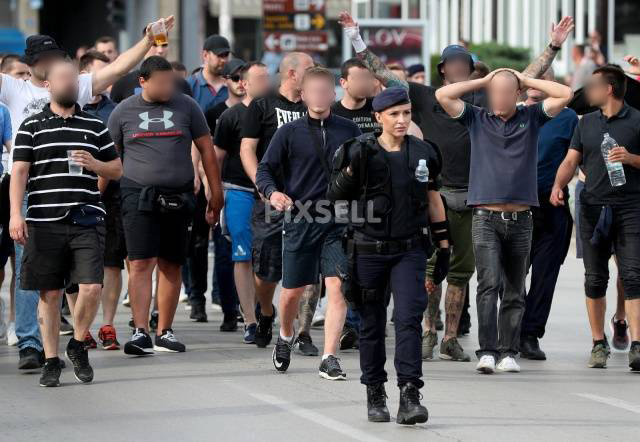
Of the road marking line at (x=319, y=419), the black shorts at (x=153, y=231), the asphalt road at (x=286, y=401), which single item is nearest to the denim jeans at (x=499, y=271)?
the asphalt road at (x=286, y=401)

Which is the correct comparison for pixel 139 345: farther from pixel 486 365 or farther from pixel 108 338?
pixel 486 365

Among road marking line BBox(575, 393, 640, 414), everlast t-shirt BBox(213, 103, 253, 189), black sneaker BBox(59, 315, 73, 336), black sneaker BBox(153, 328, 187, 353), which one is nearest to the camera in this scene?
road marking line BBox(575, 393, 640, 414)

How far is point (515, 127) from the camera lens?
1070 centimetres

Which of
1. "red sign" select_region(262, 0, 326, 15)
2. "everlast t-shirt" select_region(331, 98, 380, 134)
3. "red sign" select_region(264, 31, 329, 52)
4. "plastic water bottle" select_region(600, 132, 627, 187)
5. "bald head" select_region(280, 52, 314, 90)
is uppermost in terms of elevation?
"red sign" select_region(262, 0, 326, 15)

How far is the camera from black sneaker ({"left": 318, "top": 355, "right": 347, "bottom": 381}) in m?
10.1

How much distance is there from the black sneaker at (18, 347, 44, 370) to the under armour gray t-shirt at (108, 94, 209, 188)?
1506 millimetres

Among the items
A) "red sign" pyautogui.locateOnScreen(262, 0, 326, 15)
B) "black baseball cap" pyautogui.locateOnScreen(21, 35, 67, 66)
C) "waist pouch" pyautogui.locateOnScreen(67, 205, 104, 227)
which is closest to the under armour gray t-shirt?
"black baseball cap" pyautogui.locateOnScreen(21, 35, 67, 66)

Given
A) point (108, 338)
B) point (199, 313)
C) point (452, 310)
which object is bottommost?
point (199, 313)

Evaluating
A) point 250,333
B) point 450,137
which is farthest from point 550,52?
point 250,333

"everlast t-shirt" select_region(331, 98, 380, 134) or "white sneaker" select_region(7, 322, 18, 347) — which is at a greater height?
"everlast t-shirt" select_region(331, 98, 380, 134)

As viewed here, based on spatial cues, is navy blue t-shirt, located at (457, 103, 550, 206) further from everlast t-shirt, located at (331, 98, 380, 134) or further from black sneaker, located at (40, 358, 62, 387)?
black sneaker, located at (40, 358, 62, 387)

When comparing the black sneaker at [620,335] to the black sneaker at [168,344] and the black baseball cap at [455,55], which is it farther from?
the black sneaker at [168,344]

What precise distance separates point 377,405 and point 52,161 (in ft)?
9.20

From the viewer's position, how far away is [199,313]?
13672mm
